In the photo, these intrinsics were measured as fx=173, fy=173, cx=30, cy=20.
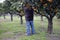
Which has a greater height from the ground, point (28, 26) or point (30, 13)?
point (30, 13)

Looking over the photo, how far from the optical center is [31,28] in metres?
10.0

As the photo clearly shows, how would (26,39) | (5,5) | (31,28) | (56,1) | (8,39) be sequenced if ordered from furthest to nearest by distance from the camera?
(5,5) → (31,28) → (8,39) → (26,39) → (56,1)

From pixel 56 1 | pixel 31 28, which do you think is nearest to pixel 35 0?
pixel 56 1

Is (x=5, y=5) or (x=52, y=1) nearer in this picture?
(x=52, y=1)

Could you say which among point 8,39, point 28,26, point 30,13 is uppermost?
point 30,13

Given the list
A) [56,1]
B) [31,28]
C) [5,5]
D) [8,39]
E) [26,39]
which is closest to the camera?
[56,1]

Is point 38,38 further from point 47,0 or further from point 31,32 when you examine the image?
point 47,0

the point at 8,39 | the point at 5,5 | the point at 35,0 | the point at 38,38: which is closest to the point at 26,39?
the point at 38,38

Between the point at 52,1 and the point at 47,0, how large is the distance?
4.3 inches

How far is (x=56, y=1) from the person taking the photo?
368 centimetres

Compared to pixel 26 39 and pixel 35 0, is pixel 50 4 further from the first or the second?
pixel 26 39

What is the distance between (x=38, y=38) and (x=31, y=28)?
154cm

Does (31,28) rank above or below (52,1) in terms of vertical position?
below

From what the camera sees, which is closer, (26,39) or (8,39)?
(26,39)
